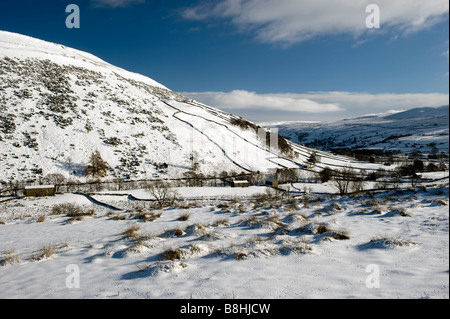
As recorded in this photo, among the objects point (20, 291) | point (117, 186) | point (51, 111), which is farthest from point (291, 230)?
point (51, 111)

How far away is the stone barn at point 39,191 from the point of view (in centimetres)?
3123

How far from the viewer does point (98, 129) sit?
50031mm

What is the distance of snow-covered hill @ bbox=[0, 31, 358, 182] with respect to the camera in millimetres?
41469

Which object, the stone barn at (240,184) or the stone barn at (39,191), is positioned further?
the stone barn at (240,184)

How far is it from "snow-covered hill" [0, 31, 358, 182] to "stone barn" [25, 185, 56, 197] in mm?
6183

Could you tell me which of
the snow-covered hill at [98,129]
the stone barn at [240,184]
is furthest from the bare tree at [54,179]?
the stone barn at [240,184]

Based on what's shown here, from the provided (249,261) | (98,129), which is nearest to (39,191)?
(98,129)

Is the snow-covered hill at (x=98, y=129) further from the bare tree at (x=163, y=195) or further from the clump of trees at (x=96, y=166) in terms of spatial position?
the bare tree at (x=163, y=195)

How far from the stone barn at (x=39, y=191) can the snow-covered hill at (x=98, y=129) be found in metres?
6.18

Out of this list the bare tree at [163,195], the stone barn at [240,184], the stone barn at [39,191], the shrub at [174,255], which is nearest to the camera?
the shrub at [174,255]

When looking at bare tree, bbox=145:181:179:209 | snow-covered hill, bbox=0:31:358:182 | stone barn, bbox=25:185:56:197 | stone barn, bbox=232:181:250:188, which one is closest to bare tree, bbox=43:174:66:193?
snow-covered hill, bbox=0:31:358:182

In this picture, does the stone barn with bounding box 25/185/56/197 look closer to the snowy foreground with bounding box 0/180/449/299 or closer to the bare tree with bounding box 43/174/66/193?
the bare tree with bounding box 43/174/66/193
